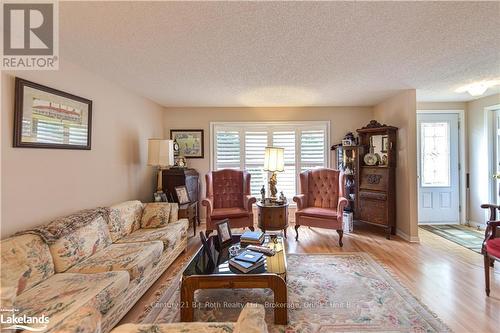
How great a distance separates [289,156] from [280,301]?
3.24m

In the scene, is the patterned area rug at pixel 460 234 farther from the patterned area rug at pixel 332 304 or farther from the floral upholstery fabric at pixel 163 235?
the floral upholstery fabric at pixel 163 235

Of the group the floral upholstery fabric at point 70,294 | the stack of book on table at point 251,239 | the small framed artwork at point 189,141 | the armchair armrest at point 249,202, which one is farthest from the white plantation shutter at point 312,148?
the floral upholstery fabric at point 70,294

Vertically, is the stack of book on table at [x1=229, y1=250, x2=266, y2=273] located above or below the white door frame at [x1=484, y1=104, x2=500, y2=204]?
below

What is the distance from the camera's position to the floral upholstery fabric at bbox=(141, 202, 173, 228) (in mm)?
2918

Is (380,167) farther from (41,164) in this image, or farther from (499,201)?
(41,164)

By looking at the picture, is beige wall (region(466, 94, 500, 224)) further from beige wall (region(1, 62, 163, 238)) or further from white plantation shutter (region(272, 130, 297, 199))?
beige wall (region(1, 62, 163, 238))

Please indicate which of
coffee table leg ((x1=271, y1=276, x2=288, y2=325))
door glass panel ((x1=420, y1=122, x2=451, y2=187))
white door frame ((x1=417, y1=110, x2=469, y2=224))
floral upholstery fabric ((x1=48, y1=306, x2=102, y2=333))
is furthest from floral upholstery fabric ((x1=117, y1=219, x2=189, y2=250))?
white door frame ((x1=417, y1=110, x2=469, y2=224))

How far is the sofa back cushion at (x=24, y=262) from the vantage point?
1.48m

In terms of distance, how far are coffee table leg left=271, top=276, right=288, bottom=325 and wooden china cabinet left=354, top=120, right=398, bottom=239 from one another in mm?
2603

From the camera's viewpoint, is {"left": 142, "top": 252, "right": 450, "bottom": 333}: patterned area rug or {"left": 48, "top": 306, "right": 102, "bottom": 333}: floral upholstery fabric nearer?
{"left": 48, "top": 306, "right": 102, "bottom": 333}: floral upholstery fabric

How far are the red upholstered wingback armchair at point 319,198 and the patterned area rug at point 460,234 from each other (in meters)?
1.84

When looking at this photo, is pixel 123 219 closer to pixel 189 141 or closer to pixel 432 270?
pixel 189 141

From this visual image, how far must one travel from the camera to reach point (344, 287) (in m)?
2.21

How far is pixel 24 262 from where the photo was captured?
5.17 feet
